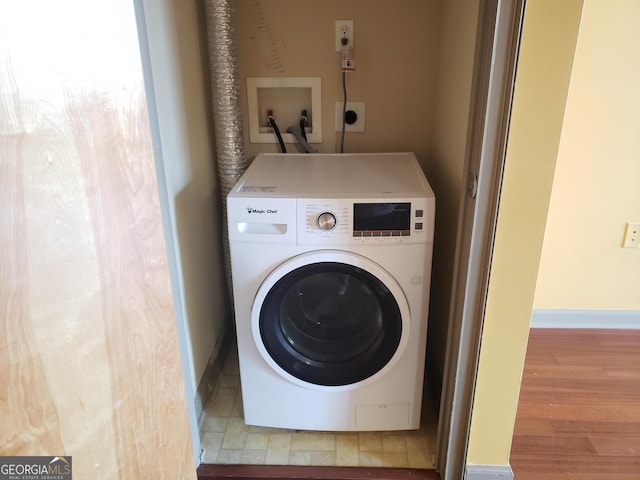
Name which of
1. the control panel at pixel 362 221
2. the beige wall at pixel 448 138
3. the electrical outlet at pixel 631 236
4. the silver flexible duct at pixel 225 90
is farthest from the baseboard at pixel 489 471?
the electrical outlet at pixel 631 236

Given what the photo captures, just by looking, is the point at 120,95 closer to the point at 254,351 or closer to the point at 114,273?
the point at 114,273

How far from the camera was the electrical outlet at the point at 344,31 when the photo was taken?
1889mm

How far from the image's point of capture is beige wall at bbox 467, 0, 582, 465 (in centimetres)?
107

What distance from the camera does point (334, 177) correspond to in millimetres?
1621

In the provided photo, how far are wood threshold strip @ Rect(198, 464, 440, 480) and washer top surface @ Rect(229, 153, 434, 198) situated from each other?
0.86 m

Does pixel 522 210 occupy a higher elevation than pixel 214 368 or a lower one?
higher

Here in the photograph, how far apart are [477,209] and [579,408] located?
1.12 metres

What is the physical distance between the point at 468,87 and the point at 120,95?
94 cm

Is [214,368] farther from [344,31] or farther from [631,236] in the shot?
[631,236]

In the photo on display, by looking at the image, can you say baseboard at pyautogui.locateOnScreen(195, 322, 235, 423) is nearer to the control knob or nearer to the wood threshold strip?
the wood threshold strip

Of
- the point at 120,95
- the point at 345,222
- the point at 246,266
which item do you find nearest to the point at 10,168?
the point at 120,95

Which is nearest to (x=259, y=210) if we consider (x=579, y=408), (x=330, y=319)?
(x=330, y=319)

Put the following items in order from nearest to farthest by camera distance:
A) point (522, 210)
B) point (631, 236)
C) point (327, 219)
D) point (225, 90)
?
point (522, 210) < point (327, 219) < point (225, 90) < point (631, 236)

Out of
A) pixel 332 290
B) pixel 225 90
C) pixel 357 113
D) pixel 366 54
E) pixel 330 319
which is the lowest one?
pixel 330 319
